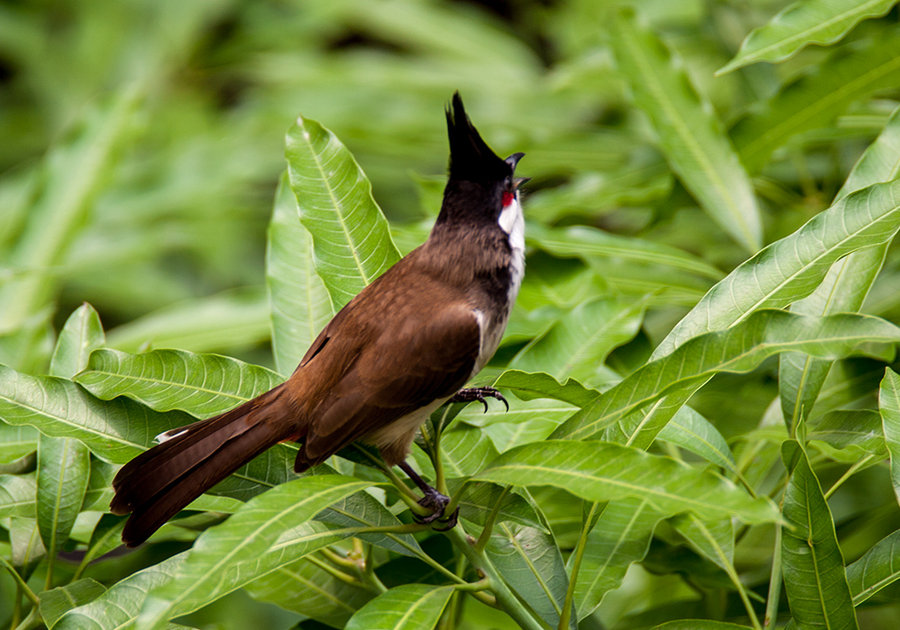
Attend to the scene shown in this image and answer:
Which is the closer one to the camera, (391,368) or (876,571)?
(876,571)

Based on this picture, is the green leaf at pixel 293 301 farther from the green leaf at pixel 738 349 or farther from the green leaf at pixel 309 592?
the green leaf at pixel 738 349

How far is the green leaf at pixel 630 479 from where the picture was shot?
2.77ft

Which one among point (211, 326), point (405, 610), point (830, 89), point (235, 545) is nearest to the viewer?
point (235, 545)

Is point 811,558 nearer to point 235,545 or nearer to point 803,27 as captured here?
point 235,545

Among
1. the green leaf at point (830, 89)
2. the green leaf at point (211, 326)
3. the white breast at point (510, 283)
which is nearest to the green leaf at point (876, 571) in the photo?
the white breast at point (510, 283)

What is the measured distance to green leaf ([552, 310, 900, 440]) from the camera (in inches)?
35.9

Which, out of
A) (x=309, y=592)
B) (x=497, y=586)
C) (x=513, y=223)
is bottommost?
(x=309, y=592)

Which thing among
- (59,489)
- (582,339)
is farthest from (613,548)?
(59,489)

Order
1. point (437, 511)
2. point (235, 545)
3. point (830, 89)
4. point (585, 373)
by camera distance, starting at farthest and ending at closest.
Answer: point (830, 89)
point (585, 373)
point (437, 511)
point (235, 545)

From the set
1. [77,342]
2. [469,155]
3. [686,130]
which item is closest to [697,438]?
[469,155]

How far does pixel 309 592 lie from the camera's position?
1266mm

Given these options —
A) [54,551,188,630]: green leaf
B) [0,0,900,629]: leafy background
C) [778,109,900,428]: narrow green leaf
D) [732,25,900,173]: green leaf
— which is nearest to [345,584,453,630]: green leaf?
[0,0,900,629]: leafy background

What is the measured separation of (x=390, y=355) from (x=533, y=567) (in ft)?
1.16

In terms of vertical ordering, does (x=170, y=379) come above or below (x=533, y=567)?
above
